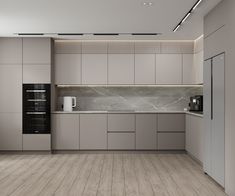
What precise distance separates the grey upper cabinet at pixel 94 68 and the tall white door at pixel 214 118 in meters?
2.90

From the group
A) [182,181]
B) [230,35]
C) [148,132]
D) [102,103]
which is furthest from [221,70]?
[102,103]

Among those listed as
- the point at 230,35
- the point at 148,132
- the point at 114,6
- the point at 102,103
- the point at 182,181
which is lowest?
the point at 182,181

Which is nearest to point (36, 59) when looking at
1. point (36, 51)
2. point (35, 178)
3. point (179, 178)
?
point (36, 51)

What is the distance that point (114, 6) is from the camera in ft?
16.9

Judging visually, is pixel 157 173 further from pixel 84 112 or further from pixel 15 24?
pixel 15 24

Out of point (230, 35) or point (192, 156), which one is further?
point (192, 156)

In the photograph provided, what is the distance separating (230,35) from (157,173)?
245 centimetres

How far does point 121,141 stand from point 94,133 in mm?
600

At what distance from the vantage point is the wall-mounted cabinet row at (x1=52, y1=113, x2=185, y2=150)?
7.89 meters

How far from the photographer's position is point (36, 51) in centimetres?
782

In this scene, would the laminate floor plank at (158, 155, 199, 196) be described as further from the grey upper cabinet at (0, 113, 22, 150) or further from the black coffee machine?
the grey upper cabinet at (0, 113, 22, 150)

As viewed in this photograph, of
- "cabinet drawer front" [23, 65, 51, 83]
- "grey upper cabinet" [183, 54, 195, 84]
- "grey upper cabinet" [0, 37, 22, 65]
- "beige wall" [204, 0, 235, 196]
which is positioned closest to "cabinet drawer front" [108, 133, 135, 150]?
"grey upper cabinet" [183, 54, 195, 84]

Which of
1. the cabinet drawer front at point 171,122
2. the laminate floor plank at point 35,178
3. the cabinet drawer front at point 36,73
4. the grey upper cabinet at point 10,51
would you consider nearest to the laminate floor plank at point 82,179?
the laminate floor plank at point 35,178

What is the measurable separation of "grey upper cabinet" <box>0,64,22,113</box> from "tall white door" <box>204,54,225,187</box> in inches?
157
